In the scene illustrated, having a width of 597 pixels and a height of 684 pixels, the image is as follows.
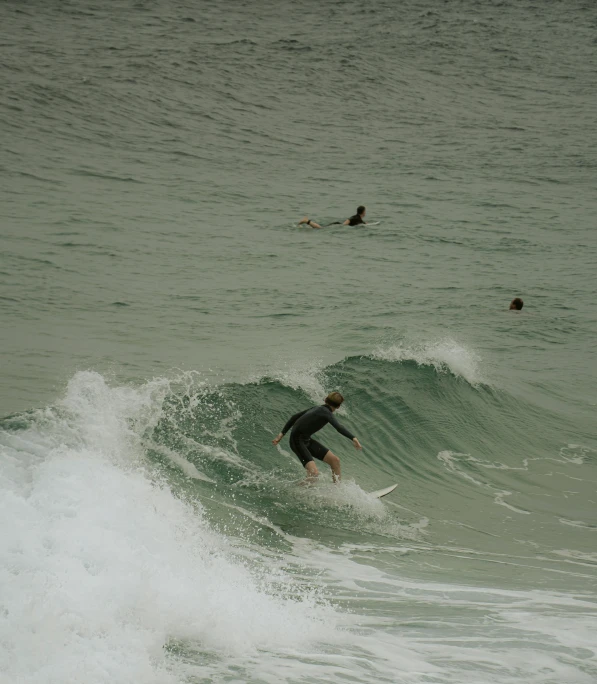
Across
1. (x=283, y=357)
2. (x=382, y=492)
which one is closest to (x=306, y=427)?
(x=382, y=492)

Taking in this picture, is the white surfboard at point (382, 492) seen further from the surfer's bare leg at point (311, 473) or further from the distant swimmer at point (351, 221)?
the distant swimmer at point (351, 221)

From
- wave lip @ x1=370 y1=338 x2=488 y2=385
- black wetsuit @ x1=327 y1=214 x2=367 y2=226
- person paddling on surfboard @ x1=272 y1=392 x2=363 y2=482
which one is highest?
black wetsuit @ x1=327 y1=214 x2=367 y2=226

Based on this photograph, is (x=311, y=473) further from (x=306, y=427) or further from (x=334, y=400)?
(x=334, y=400)

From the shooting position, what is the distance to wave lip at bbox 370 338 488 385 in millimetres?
15570

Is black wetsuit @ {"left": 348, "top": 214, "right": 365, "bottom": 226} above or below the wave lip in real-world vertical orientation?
above

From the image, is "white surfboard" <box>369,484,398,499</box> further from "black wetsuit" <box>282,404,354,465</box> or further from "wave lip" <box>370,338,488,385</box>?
"wave lip" <box>370,338,488,385</box>

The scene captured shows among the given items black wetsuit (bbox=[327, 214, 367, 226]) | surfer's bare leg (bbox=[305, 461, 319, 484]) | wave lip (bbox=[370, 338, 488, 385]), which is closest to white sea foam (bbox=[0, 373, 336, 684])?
surfer's bare leg (bbox=[305, 461, 319, 484])

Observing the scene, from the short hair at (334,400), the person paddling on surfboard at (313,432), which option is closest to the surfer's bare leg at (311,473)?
the person paddling on surfboard at (313,432)

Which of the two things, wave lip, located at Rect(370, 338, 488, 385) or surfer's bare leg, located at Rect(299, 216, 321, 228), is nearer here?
wave lip, located at Rect(370, 338, 488, 385)

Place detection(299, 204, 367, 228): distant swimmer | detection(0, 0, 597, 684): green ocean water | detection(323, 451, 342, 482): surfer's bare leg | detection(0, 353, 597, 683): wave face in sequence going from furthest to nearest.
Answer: detection(299, 204, 367, 228): distant swimmer < detection(323, 451, 342, 482): surfer's bare leg < detection(0, 0, 597, 684): green ocean water < detection(0, 353, 597, 683): wave face

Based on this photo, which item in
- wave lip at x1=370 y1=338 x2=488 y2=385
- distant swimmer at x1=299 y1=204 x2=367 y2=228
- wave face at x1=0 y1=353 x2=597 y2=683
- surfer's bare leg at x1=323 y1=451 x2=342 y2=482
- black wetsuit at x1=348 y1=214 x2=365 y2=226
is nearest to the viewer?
wave face at x1=0 y1=353 x2=597 y2=683

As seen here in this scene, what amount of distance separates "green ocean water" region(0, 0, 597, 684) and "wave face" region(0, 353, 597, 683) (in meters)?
0.03

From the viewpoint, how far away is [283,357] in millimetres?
15086

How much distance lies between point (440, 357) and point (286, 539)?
736cm
